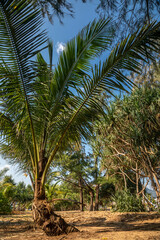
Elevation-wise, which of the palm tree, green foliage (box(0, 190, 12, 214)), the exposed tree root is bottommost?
green foliage (box(0, 190, 12, 214))

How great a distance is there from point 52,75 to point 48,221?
2.85m

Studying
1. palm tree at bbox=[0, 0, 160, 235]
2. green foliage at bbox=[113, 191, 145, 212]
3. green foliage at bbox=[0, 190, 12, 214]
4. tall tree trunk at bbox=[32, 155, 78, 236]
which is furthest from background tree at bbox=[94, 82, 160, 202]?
green foliage at bbox=[0, 190, 12, 214]

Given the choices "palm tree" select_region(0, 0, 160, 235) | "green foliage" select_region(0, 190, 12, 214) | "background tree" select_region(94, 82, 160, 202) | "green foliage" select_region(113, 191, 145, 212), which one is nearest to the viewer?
"palm tree" select_region(0, 0, 160, 235)

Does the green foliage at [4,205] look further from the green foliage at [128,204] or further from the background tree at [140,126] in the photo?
the background tree at [140,126]

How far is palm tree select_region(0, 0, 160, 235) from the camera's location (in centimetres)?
241

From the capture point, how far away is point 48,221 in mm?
3033

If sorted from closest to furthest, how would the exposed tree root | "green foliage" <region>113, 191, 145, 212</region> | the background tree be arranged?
1. the exposed tree root
2. the background tree
3. "green foliage" <region>113, 191, 145, 212</region>

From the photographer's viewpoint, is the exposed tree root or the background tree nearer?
the exposed tree root

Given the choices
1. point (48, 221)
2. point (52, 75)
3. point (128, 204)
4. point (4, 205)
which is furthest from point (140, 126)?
point (4, 205)

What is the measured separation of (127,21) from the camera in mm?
3631

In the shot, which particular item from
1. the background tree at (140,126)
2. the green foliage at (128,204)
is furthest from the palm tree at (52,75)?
the green foliage at (128,204)

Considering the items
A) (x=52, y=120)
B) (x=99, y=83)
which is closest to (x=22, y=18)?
(x=99, y=83)

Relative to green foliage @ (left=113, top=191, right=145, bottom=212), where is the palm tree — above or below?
above

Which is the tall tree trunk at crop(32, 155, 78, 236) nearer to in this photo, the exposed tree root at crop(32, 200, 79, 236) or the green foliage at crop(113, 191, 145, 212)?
the exposed tree root at crop(32, 200, 79, 236)
